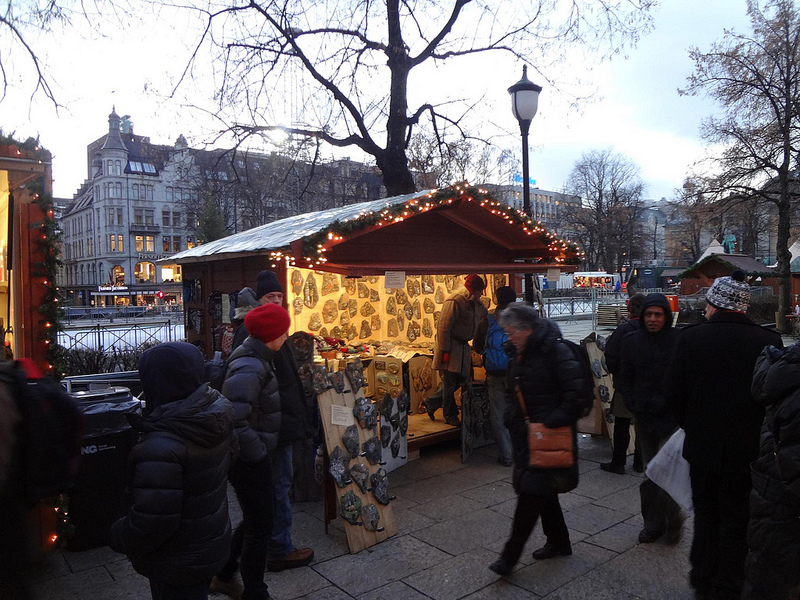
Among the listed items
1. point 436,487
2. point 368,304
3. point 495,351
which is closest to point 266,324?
point 436,487

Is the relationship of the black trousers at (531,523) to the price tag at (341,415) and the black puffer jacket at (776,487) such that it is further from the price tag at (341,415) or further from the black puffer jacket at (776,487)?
the price tag at (341,415)

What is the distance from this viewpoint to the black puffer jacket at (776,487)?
2588mm

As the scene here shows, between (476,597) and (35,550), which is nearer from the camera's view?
(35,550)

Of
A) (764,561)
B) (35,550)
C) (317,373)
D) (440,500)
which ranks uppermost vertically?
(317,373)

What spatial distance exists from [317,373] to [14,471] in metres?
2.60

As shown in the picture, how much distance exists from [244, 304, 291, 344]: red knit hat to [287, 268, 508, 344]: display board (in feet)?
12.2

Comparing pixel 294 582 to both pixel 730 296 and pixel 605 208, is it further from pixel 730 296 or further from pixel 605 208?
pixel 605 208

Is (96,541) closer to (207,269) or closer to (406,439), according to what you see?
(406,439)

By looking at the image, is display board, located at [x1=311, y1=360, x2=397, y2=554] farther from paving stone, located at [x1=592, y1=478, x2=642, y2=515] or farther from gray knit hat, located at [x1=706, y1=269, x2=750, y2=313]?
gray knit hat, located at [x1=706, y1=269, x2=750, y2=313]

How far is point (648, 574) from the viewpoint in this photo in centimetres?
391

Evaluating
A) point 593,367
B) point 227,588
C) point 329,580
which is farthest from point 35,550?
point 593,367

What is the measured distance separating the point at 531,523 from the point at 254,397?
196 cm

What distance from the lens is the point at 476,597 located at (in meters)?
3.67

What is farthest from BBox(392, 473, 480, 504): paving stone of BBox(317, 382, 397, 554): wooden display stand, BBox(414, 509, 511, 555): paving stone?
BBox(317, 382, 397, 554): wooden display stand
